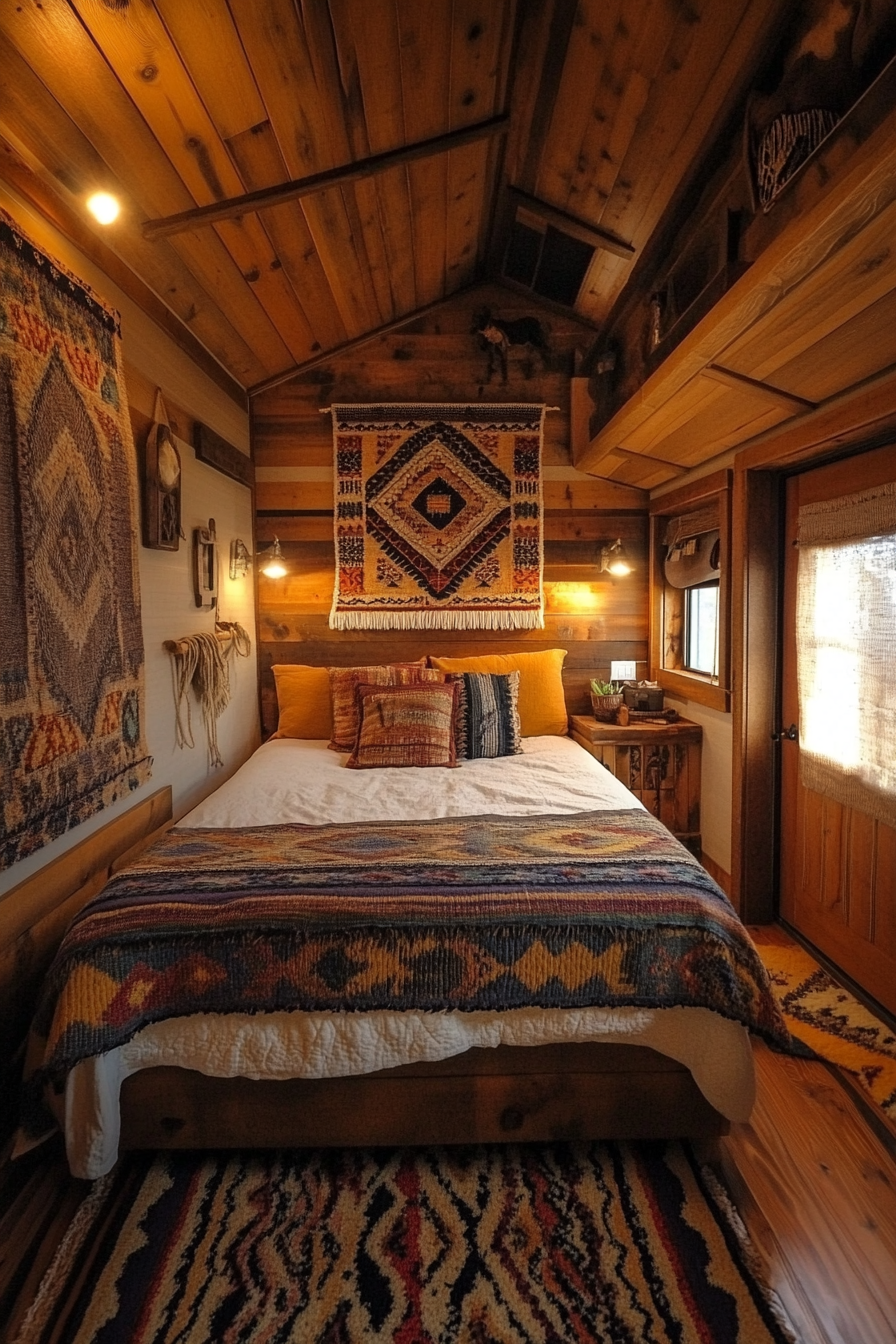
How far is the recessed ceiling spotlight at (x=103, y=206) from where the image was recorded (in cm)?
163

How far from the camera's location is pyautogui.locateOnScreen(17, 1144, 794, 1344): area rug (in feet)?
3.85

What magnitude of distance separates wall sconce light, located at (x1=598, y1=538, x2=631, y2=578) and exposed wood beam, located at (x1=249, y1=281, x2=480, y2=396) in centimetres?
152

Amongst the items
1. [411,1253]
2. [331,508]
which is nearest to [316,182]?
[331,508]

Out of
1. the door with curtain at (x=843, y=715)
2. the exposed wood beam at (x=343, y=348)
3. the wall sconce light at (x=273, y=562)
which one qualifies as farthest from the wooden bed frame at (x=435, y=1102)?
the exposed wood beam at (x=343, y=348)

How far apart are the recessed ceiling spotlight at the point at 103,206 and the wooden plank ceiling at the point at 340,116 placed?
118mm

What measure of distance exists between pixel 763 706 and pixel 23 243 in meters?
2.70

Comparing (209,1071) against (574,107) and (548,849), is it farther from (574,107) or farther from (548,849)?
(574,107)

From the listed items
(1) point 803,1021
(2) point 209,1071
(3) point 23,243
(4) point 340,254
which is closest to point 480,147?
(4) point 340,254

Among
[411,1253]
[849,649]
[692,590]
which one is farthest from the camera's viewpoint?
[692,590]

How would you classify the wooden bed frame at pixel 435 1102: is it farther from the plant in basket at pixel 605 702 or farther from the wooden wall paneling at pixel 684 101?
the wooden wall paneling at pixel 684 101

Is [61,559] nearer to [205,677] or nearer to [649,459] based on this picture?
[205,677]

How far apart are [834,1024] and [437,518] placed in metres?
2.66

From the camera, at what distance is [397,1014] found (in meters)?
1.41

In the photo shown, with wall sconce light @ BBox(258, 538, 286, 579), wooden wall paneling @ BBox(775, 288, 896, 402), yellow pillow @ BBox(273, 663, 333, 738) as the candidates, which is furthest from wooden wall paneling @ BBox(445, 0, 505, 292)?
yellow pillow @ BBox(273, 663, 333, 738)
